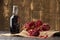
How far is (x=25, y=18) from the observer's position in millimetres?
2365

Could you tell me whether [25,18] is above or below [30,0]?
below

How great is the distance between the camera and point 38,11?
2.34 metres

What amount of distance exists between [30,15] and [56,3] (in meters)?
0.33

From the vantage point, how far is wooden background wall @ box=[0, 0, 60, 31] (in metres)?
2.32

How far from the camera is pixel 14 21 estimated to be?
1233 millimetres

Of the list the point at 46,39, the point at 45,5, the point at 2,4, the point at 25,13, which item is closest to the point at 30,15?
the point at 25,13

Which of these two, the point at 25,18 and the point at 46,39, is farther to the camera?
the point at 25,18

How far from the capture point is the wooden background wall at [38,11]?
2316 mm

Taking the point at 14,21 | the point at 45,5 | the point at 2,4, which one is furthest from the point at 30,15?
the point at 14,21

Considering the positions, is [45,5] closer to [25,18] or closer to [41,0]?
[41,0]

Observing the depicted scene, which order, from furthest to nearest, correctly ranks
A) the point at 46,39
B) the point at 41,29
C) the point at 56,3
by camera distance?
1. the point at 56,3
2. the point at 41,29
3. the point at 46,39

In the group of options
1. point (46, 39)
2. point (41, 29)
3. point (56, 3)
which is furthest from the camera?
point (56, 3)

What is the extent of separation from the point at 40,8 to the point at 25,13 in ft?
0.60

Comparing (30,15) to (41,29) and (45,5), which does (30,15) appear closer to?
(45,5)
